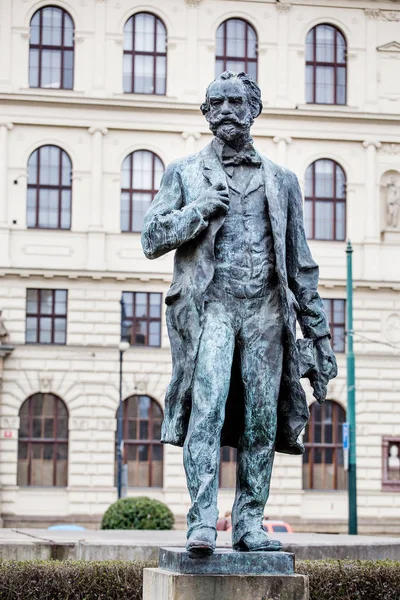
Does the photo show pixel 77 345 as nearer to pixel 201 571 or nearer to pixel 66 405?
pixel 66 405

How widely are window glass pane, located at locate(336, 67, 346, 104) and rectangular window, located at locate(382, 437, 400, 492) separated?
9.92m

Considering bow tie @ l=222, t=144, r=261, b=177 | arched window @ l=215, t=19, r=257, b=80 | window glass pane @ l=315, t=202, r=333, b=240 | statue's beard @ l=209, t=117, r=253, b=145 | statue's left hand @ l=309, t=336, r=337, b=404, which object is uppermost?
arched window @ l=215, t=19, r=257, b=80

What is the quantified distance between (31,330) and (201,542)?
121 ft

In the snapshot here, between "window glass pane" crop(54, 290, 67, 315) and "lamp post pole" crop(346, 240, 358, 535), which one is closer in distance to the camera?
"lamp post pole" crop(346, 240, 358, 535)

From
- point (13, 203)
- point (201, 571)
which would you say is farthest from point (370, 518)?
point (201, 571)

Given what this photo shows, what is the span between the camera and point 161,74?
45.4 m

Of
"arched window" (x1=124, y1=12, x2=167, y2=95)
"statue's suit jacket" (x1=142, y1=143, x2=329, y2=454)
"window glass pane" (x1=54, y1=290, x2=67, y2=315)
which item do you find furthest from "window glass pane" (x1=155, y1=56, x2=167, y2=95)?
"statue's suit jacket" (x1=142, y1=143, x2=329, y2=454)

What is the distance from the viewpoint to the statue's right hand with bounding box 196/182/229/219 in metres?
7.41

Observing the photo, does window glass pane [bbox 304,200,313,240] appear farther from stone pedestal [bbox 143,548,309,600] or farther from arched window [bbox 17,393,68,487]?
stone pedestal [bbox 143,548,309,600]

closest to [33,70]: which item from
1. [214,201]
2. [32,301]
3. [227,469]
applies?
[32,301]

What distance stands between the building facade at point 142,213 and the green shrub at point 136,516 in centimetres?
1682

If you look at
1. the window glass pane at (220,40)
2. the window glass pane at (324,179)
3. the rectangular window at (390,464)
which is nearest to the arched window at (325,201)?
the window glass pane at (324,179)

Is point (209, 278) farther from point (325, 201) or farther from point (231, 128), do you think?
point (325, 201)

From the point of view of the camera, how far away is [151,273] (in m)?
44.0
